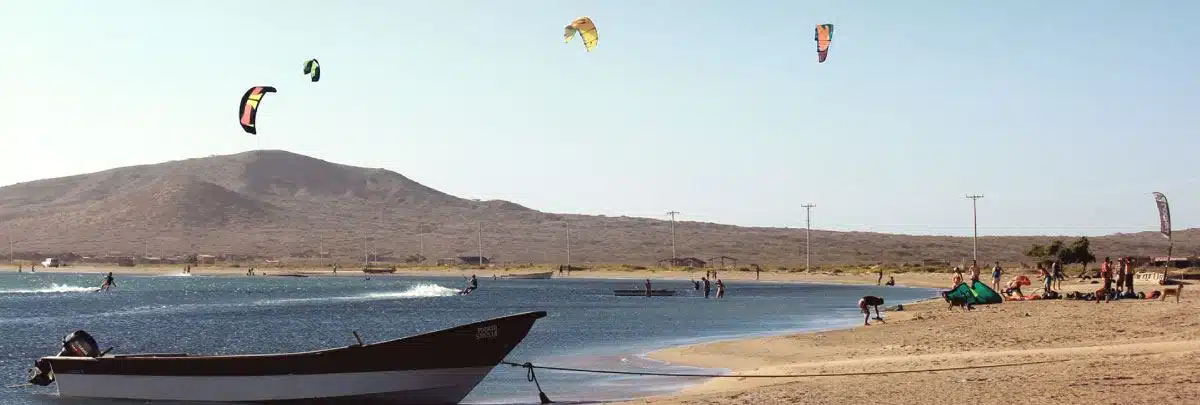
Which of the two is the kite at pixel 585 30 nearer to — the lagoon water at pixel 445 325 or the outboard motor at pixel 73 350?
the lagoon water at pixel 445 325

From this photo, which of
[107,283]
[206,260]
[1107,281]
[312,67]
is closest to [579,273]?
[107,283]

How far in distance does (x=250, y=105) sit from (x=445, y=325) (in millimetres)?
17105

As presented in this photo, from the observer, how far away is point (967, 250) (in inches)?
7416

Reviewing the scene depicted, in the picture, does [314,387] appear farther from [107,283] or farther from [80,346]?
[107,283]

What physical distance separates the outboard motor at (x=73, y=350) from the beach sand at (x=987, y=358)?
30.8 ft

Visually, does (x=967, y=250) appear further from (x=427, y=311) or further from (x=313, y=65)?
(x=313, y=65)

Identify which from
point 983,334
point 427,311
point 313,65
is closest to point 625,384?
point 983,334

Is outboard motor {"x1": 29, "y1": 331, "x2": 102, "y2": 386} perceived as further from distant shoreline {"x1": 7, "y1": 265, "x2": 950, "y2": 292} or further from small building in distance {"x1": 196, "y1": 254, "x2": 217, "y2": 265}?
small building in distance {"x1": 196, "y1": 254, "x2": 217, "y2": 265}

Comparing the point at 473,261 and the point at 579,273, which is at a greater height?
the point at 473,261

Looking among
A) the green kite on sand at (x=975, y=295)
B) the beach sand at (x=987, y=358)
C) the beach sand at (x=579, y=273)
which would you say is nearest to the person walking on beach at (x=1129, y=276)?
the beach sand at (x=987, y=358)

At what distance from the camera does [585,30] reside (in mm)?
38406

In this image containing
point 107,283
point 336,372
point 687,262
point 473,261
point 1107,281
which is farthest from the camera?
point 473,261

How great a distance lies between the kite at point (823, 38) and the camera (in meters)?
38.5

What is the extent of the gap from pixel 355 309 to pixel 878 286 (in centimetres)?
3742
